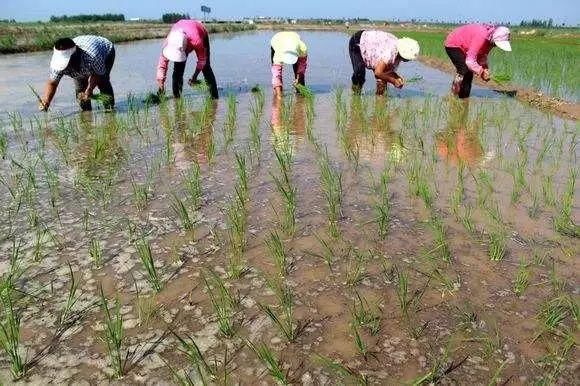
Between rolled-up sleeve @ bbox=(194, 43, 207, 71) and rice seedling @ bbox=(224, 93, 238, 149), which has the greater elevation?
rolled-up sleeve @ bbox=(194, 43, 207, 71)

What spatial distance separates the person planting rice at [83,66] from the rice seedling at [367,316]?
13.9ft

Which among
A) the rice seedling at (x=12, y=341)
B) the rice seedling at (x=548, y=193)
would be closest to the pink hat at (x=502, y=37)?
the rice seedling at (x=548, y=193)

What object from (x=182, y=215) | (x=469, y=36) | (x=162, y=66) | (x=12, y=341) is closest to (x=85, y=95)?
(x=162, y=66)

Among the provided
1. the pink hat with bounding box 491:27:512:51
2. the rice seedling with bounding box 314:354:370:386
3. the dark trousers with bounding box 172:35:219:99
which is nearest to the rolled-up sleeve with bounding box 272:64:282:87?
the dark trousers with bounding box 172:35:219:99

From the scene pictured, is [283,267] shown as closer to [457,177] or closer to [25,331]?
[25,331]

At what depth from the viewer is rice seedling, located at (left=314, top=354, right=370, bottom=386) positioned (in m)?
1.39

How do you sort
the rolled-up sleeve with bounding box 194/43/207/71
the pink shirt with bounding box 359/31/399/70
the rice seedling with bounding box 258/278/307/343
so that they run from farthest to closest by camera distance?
the pink shirt with bounding box 359/31/399/70 < the rolled-up sleeve with bounding box 194/43/207/71 < the rice seedling with bounding box 258/278/307/343

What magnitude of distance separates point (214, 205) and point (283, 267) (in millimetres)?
822

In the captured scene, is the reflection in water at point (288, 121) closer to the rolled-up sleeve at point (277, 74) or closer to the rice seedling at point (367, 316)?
the rolled-up sleeve at point (277, 74)

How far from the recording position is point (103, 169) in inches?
131

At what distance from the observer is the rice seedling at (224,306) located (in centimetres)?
160

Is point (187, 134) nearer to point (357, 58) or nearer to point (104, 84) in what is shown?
point (104, 84)

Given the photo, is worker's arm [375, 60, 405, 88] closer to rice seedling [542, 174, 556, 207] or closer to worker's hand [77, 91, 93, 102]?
rice seedling [542, 174, 556, 207]

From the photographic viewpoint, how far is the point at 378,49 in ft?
20.2
